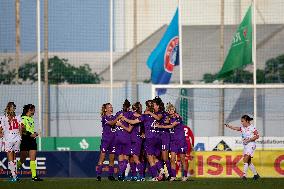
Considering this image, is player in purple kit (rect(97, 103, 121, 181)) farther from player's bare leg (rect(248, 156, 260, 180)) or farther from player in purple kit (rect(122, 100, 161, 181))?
player's bare leg (rect(248, 156, 260, 180))

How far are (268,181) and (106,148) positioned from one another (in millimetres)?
4445

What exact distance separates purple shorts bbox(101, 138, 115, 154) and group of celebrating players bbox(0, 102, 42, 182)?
1.87 metres

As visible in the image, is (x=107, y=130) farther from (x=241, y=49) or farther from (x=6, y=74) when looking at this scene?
(x=6, y=74)

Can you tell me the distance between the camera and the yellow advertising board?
120ft

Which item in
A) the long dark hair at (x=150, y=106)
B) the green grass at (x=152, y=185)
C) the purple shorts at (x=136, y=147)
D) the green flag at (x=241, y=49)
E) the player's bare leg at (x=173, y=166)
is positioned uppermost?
the green flag at (x=241, y=49)

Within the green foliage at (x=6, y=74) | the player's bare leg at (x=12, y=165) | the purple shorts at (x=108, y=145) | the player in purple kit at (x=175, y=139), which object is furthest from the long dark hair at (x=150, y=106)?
the green foliage at (x=6, y=74)

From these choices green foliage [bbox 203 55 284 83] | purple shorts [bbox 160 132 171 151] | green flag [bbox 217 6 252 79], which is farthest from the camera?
green foliage [bbox 203 55 284 83]

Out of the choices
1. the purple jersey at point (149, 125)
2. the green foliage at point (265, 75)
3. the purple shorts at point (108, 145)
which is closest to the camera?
the purple jersey at point (149, 125)

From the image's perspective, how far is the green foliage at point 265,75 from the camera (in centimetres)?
4497

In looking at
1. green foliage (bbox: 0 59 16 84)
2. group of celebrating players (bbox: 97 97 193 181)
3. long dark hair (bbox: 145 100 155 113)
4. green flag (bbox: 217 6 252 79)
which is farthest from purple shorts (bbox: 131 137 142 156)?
green foliage (bbox: 0 59 16 84)

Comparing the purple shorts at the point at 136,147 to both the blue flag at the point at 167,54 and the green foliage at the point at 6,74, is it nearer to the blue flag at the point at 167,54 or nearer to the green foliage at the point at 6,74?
the blue flag at the point at 167,54

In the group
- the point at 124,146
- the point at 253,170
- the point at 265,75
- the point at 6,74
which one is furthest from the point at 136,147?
the point at 265,75

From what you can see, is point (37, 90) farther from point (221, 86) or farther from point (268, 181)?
point (268, 181)

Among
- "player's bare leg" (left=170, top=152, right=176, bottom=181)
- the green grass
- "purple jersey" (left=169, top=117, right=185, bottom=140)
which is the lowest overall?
the green grass
